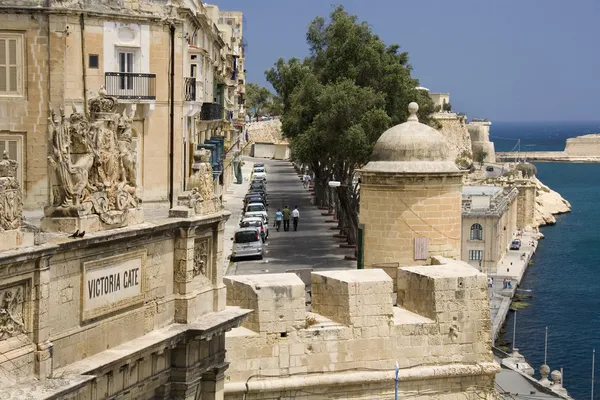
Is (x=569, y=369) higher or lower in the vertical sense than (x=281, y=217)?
lower

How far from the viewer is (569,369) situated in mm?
40594

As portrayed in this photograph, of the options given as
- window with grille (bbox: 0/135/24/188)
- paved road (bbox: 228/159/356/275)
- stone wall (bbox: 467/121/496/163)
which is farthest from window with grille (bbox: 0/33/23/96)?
stone wall (bbox: 467/121/496/163)

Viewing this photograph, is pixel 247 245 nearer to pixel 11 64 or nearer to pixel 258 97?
pixel 11 64

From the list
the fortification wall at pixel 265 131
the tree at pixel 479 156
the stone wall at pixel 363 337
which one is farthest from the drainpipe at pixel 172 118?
the tree at pixel 479 156

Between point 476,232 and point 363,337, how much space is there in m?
46.9

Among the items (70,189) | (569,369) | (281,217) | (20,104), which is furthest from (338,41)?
(70,189)

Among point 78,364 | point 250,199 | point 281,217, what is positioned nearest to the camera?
point 78,364

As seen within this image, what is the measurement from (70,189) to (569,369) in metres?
33.0

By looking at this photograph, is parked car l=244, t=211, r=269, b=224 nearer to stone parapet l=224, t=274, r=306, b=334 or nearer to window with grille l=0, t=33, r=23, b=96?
window with grille l=0, t=33, r=23, b=96

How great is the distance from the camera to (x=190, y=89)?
2292 cm

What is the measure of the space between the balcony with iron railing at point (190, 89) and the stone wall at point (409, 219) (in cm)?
563

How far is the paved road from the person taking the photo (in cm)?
3256

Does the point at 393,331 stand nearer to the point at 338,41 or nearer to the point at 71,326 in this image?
the point at 71,326

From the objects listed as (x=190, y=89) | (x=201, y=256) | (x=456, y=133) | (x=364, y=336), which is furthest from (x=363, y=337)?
(x=456, y=133)
